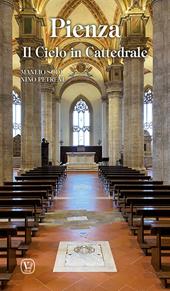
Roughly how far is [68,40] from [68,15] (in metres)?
4.65

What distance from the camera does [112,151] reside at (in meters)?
31.7

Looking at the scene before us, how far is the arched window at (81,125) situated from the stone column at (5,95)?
35.4m

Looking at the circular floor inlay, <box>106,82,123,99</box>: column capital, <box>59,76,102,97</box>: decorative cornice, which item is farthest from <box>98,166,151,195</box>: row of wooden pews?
<box>59,76,102,97</box>: decorative cornice

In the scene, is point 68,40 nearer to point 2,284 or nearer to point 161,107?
point 161,107

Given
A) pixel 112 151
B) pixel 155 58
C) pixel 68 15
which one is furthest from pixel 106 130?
pixel 155 58

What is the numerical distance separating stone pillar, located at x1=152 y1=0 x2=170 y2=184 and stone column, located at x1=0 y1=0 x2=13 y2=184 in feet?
15.6

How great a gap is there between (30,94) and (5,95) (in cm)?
850

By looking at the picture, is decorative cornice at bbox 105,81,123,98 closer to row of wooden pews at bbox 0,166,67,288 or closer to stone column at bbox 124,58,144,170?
stone column at bbox 124,58,144,170

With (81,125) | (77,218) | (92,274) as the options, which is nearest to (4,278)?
(92,274)

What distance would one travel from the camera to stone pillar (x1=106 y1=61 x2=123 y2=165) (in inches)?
1238

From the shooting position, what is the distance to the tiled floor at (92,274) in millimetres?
4539

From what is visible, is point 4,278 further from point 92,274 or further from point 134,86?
point 134,86

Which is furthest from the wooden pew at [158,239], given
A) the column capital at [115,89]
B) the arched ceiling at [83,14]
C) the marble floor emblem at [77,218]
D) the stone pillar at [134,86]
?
the column capital at [115,89]

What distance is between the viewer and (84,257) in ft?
18.6
